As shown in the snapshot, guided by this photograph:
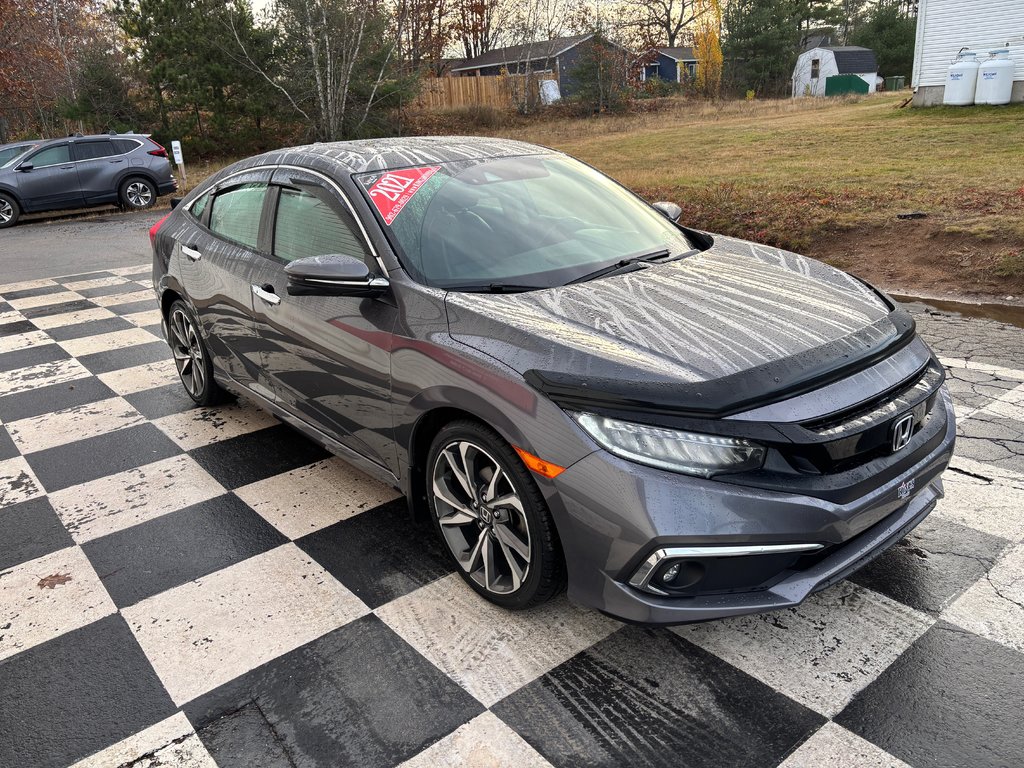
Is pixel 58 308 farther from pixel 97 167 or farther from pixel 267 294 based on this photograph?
pixel 97 167

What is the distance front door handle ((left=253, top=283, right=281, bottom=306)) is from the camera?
356cm

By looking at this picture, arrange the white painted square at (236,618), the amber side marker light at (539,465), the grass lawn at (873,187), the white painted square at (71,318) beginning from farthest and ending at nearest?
the grass lawn at (873,187)
the white painted square at (71,318)
the white painted square at (236,618)
the amber side marker light at (539,465)

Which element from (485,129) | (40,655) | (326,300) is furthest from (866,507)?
(485,129)

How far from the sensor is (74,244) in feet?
40.7

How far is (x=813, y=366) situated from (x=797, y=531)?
1.69 feet

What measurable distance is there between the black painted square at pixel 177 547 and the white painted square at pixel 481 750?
1.39m

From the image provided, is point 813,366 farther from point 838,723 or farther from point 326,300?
point 326,300

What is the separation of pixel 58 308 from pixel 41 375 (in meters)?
2.50

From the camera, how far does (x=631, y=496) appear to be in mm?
2145

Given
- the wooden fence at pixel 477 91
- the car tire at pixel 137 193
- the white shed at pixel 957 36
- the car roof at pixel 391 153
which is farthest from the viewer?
the wooden fence at pixel 477 91

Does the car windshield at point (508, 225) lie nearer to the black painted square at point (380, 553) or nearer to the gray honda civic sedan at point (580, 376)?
the gray honda civic sedan at point (580, 376)

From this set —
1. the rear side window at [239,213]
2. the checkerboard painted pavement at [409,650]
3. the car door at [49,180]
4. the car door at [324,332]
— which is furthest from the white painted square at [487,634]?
the car door at [49,180]

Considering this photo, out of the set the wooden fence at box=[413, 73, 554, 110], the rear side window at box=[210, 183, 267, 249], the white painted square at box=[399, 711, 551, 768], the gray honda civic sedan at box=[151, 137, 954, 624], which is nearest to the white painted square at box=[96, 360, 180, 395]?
the rear side window at box=[210, 183, 267, 249]

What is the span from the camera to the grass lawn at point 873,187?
757cm
